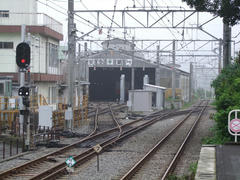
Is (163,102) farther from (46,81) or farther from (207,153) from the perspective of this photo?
(207,153)

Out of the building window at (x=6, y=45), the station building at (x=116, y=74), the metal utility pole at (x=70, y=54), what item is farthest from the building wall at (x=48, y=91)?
the station building at (x=116, y=74)

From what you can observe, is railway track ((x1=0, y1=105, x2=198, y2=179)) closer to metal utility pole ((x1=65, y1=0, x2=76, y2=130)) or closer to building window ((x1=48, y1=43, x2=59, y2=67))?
metal utility pole ((x1=65, y1=0, x2=76, y2=130))

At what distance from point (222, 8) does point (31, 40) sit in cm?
1120

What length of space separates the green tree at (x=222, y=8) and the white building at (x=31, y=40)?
9.85m

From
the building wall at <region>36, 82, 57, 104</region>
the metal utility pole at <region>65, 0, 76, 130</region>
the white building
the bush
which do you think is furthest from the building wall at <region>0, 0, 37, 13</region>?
the bush

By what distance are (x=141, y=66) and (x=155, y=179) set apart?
43.3m

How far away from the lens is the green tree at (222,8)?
58.3 feet

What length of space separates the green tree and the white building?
9.85 metres

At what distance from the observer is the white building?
82.3ft

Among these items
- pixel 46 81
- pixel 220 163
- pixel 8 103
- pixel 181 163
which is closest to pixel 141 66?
pixel 46 81

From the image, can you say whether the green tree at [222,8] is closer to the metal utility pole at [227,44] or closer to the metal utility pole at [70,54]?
the metal utility pole at [227,44]

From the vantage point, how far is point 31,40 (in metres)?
24.2

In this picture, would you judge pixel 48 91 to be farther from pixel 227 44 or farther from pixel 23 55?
pixel 23 55

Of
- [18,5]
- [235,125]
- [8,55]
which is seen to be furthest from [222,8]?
[18,5]
